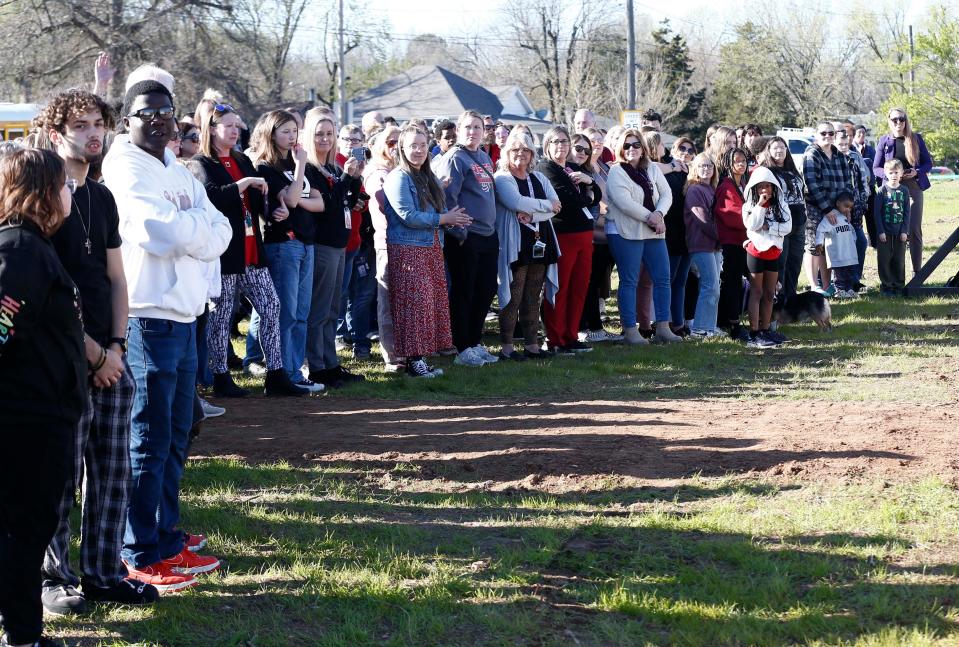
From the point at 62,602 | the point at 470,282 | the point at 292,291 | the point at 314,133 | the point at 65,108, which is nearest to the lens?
the point at 65,108

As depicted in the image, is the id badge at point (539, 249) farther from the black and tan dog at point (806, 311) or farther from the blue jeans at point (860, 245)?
the blue jeans at point (860, 245)

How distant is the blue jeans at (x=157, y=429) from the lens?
15.2ft

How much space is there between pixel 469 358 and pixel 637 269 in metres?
2.26

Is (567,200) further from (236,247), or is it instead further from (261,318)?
(236,247)

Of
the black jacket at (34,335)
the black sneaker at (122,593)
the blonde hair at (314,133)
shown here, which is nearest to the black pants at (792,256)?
the blonde hair at (314,133)

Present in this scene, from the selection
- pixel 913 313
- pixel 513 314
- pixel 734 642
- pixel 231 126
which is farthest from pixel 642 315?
pixel 734 642

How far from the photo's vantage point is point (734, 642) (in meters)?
4.22

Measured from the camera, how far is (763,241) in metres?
10.9

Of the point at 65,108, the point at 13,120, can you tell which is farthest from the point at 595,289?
the point at 13,120

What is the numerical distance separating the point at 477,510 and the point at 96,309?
2457 millimetres

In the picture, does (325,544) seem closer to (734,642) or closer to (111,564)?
(111,564)

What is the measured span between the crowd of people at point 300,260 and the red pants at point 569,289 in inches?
1.0

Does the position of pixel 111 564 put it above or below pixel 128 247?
below

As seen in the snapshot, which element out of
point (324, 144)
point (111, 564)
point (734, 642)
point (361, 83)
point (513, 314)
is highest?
point (361, 83)
